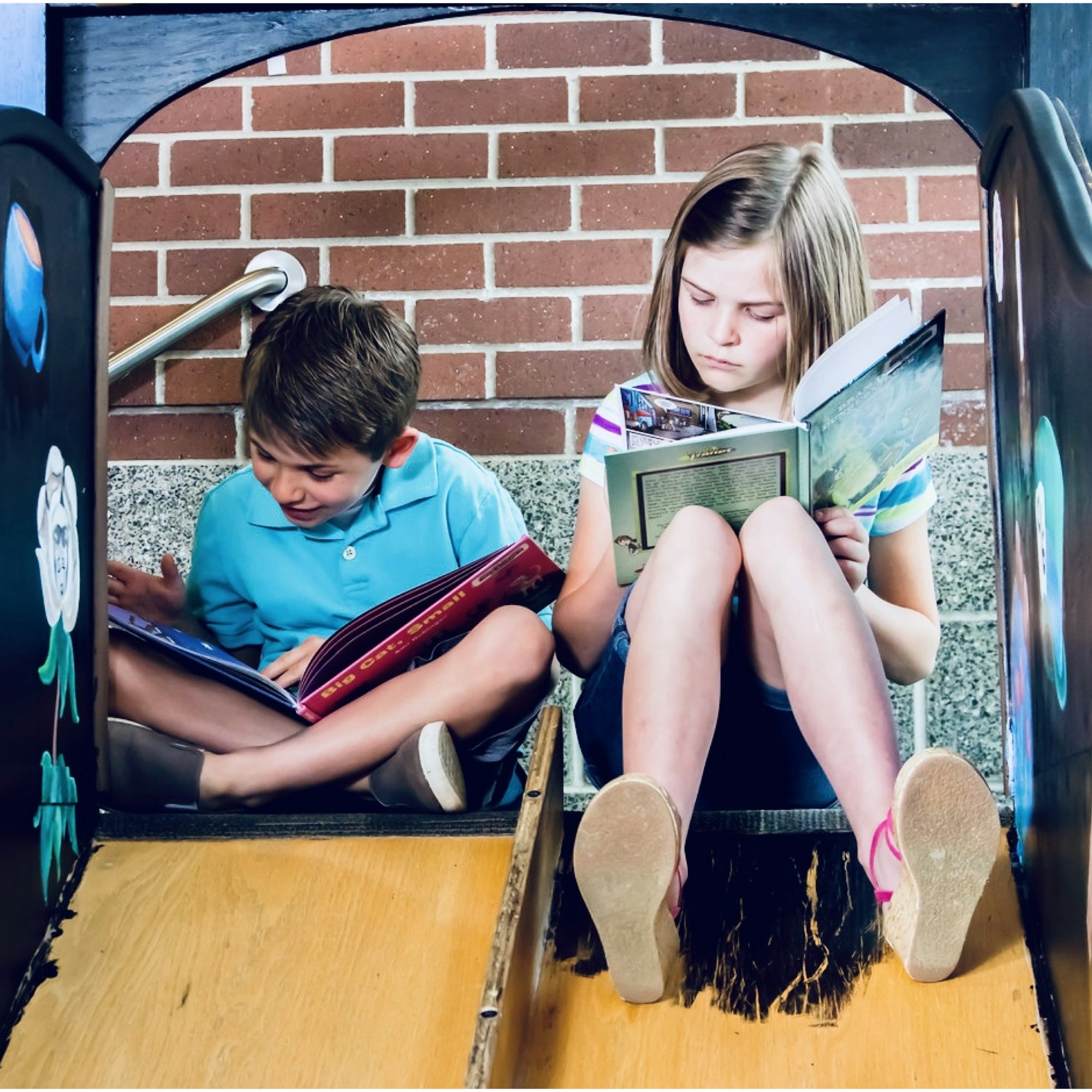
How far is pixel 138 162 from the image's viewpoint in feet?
5.42

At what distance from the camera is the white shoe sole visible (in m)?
1.45

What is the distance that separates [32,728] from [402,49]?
993 millimetres

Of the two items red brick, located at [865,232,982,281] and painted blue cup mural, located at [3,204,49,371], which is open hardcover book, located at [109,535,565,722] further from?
red brick, located at [865,232,982,281]

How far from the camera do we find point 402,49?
164 centimetres

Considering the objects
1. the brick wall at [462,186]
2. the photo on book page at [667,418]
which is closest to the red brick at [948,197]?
the brick wall at [462,186]

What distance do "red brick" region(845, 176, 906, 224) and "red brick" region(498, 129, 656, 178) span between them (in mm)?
269

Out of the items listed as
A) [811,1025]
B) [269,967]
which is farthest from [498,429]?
[811,1025]

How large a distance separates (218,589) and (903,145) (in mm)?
1086

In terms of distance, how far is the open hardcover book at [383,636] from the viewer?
4.85 ft

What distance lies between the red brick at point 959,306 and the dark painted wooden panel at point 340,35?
20 cm

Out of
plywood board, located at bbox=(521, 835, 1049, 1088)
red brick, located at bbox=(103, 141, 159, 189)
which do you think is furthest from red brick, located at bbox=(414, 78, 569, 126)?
plywood board, located at bbox=(521, 835, 1049, 1088)

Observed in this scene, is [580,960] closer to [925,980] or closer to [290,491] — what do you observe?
[925,980]

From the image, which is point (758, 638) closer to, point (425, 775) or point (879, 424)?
point (879, 424)

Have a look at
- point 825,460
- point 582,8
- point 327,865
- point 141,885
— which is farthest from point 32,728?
point 582,8
